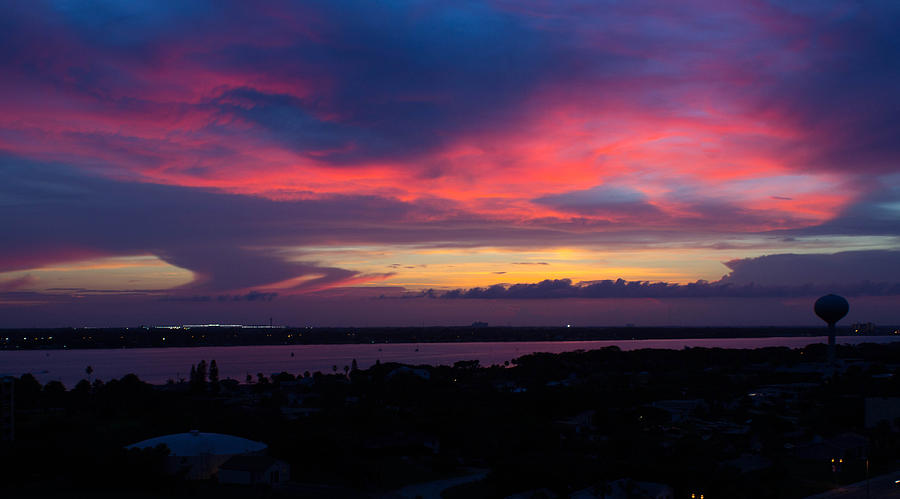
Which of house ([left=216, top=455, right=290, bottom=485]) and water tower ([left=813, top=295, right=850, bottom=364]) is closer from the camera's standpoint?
house ([left=216, top=455, right=290, bottom=485])

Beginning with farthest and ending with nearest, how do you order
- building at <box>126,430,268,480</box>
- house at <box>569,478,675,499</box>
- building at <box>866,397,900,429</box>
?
building at <box>866,397,900,429</box>
building at <box>126,430,268,480</box>
house at <box>569,478,675,499</box>

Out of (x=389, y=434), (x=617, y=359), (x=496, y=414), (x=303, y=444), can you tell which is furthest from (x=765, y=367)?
(x=303, y=444)

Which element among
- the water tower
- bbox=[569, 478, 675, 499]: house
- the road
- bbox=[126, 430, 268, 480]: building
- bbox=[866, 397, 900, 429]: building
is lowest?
the road

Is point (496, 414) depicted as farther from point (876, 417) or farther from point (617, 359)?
point (617, 359)

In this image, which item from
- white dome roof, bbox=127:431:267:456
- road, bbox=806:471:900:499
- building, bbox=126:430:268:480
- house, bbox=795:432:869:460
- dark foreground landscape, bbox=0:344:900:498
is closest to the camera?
road, bbox=806:471:900:499

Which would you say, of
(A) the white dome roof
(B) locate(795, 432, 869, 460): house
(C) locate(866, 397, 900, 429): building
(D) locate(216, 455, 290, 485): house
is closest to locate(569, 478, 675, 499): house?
(D) locate(216, 455, 290, 485): house

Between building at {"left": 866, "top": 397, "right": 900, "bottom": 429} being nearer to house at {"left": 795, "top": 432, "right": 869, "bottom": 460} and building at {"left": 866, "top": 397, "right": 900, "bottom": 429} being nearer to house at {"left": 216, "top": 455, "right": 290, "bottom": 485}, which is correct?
house at {"left": 795, "top": 432, "right": 869, "bottom": 460}

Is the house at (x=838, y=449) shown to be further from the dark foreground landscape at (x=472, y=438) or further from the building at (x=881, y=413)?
the building at (x=881, y=413)
